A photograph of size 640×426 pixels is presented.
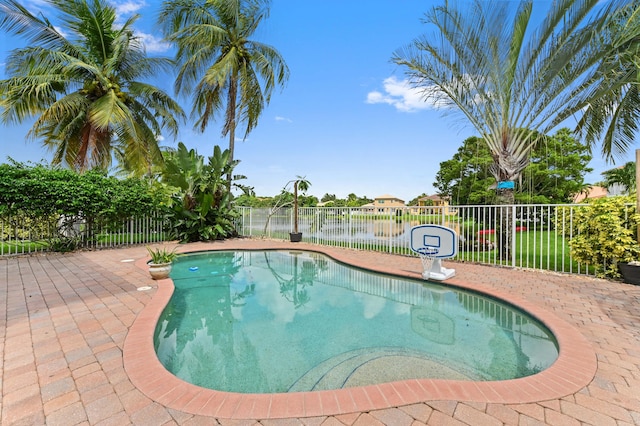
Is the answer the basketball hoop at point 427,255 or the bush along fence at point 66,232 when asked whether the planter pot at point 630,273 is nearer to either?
the basketball hoop at point 427,255

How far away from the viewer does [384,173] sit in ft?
117

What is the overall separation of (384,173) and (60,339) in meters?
35.0

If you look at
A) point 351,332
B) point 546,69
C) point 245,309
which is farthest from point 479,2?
point 245,309

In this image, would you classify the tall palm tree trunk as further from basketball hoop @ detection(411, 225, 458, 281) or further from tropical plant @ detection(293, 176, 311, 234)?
tropical plant @ detection(293, 176, 311, 234)

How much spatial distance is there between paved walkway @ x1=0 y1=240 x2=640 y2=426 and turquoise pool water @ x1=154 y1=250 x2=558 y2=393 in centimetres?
58

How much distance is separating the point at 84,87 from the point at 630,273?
63.5ft

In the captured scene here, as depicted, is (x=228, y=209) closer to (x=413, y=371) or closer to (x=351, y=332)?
(x=351, y=332)

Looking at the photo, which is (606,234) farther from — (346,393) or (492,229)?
(346,393)

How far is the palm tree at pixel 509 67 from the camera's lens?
6365 millimetres

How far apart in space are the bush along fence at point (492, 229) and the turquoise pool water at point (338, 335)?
3007 millimetres

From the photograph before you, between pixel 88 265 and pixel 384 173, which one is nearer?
pixel 88 265

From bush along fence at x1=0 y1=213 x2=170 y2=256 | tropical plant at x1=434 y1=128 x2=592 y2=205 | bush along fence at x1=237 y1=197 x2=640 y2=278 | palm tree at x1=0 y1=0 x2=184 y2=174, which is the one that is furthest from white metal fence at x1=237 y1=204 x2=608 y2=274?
tropical plant at x1=434 y1=128 x2=592 y2=205

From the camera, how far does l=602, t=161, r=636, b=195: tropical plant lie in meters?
19.9

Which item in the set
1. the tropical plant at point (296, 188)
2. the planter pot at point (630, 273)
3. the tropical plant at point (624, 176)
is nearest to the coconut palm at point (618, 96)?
the planter pot at point (630, 273)
